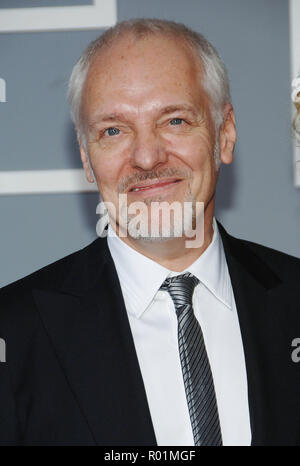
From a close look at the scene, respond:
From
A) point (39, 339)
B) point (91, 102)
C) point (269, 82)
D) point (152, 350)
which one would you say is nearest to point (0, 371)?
point (39, 339)

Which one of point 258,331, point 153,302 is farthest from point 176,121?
point 258,331

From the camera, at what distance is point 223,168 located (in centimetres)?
232

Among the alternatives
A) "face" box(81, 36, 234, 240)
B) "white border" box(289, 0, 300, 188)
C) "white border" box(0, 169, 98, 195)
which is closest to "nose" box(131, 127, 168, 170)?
"face" box(81, 36, 234, 240)

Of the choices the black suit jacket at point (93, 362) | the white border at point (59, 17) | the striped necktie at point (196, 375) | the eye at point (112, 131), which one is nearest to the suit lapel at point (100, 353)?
the black suit jacket at point (93, 362)

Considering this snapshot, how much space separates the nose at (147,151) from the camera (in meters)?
1.70

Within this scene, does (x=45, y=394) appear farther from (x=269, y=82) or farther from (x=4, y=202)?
(x=269, y=82)

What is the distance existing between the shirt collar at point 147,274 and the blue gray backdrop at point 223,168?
51 centimetres

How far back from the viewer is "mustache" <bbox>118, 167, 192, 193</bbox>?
174 centimetres

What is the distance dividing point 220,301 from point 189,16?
103 centimetres

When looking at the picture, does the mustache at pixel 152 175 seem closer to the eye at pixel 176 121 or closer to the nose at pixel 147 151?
the nose at pixel 147 151

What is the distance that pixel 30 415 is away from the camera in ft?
5.30

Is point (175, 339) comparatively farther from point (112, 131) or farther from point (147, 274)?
point (112, 131)

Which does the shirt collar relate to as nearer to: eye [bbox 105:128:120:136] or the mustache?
the mustache

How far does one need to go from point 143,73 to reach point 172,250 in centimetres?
46
